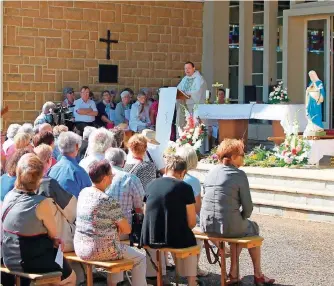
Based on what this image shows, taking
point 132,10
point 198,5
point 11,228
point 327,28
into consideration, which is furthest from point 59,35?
point 11,228

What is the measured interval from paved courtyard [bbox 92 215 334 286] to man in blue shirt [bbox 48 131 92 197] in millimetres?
1259

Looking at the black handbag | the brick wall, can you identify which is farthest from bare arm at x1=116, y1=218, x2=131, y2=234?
the brick wall

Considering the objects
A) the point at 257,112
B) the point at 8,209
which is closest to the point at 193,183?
the point at 8,209

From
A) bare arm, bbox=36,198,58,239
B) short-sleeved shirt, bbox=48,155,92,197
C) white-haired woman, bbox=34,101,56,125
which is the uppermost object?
white-haired woman, bbox=34,101,56,125

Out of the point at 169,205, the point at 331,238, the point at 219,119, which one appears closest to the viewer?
the point at 169,205

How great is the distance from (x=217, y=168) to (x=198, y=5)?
10.5 meters

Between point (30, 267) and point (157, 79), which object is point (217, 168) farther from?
point (157, 79)

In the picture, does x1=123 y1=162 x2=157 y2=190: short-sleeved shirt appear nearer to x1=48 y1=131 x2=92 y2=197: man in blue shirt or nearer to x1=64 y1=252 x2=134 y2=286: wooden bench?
x1=48 y1=131 x2=92 y2=197: man in blue shirt

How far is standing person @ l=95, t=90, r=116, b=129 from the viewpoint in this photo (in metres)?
14.9

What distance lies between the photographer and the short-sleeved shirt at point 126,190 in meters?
6.88

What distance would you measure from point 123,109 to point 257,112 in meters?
2.89

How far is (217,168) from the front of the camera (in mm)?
7082

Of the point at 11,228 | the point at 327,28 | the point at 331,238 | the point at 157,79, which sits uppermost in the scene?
the point at 327,28

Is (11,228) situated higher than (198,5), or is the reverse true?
(198,5)
